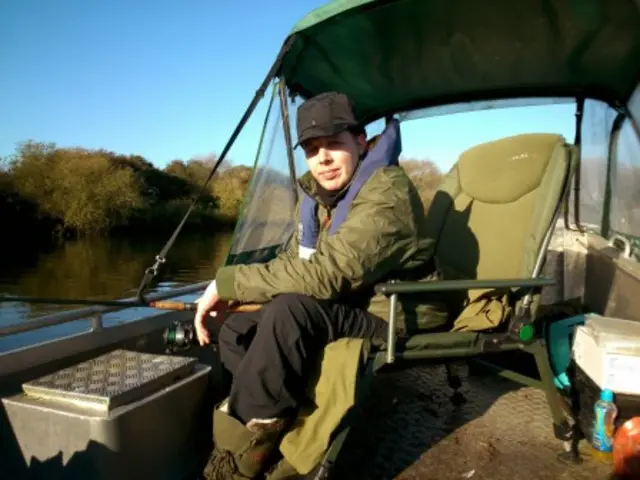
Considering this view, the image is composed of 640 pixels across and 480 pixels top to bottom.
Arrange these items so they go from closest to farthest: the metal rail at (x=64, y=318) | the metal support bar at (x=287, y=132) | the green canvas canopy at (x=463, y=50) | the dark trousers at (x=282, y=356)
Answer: the dark trousers at (x=282, y=356), the metal rail at (x=64, y=318), the green canvas canopy at (x=463, y=50), the metal support bar at (x=287, y=132)

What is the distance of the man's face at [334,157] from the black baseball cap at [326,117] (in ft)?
0.23

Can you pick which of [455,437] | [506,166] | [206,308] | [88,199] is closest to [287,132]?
[506,166]

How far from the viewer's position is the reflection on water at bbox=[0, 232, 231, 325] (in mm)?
20828

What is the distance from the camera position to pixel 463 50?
3.74m

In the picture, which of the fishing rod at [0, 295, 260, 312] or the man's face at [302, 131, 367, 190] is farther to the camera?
the man's face at [302, 131, 367, 190]

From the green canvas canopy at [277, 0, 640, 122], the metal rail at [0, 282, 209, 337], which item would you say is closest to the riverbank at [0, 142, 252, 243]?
the green canvas canopy at [277, 0, 640, 122]

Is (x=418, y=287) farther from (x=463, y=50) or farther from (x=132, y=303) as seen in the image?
(x=463, y=50)

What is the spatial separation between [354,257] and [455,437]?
1258mm

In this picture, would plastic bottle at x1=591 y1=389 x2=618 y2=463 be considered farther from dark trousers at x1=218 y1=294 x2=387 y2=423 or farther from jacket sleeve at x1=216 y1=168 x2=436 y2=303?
dark trousers at x1=218 y1=294 x2=387 y2=423

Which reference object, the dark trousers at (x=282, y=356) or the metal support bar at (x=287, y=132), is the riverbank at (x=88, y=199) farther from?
the dark trousers at (x=282, y=356)

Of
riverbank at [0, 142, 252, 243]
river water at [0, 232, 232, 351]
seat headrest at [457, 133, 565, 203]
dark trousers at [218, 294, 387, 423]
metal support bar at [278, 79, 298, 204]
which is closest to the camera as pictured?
dark trousers at [218, 294, 387, 423]

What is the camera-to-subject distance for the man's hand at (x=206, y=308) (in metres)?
2.49

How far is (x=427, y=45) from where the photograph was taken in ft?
12.1

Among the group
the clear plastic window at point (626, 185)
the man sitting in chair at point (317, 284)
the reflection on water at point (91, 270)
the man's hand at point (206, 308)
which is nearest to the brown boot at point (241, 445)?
the man sitting in chair at point (317, 284)
